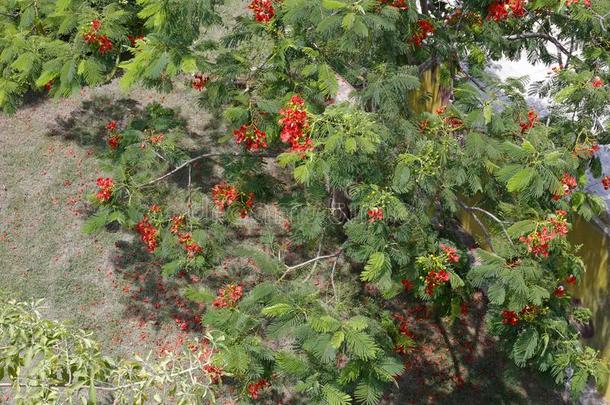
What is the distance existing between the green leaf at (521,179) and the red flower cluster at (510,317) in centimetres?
100

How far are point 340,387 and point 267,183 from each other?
230cm

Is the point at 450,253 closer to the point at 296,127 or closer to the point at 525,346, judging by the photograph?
the point at 525,346

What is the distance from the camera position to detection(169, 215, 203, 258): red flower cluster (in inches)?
216

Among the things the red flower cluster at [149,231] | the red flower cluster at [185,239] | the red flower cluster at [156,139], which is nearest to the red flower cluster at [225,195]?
the red flower cluster at [185,239]

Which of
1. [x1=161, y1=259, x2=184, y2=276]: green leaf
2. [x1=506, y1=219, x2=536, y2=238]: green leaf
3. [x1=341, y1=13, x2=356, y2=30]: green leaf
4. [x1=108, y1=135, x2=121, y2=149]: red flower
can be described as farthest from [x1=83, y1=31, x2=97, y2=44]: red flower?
[x1=506, y1=219, x2=536, y2=238]: green leaf

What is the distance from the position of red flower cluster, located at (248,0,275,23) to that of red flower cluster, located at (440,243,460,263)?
2291 millimetres

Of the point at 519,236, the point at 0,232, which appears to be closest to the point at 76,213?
the point at 0,232

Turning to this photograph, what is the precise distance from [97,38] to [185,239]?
1.99m

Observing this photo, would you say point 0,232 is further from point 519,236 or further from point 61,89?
point 519,236

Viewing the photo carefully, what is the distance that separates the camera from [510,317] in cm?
459

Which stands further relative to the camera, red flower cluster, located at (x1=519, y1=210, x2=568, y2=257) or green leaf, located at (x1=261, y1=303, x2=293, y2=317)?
red flower cluster, located at (x1=519, y1=210, x2=568, y2=257)

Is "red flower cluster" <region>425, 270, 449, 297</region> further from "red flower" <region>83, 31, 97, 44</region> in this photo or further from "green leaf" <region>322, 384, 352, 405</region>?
"red flower" <region>83, 31, 97, 44</region>

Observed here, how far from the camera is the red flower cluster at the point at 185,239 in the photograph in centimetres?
548

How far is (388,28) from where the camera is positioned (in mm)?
4348
